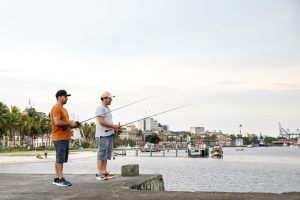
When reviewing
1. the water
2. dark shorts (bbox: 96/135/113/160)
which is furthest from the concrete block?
the water

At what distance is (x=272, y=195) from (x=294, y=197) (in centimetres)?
45

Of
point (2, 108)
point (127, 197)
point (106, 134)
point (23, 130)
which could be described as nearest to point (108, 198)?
point (127, 197)

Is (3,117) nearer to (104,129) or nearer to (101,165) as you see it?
(101,165)

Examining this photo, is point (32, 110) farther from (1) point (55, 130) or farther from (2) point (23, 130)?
(1) point (55, 130)

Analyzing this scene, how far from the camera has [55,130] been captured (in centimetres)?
912

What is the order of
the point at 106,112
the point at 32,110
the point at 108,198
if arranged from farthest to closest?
the point at 32,110 → the point at 106,112 → the point at 108,198

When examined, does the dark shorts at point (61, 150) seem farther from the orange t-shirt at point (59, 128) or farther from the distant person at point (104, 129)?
the distant person at point (104, 129)

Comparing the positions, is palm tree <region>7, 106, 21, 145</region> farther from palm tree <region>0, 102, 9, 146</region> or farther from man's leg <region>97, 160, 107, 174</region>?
man's leg <region>97, 160, 107, 174</region>

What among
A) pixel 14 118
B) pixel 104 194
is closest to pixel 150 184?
pixel 104 194

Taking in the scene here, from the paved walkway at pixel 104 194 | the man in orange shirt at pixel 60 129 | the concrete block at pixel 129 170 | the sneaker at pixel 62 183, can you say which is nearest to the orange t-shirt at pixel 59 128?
the man in orange shirt at pixel 60 129

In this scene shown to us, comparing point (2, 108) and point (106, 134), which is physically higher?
point (2, 108)

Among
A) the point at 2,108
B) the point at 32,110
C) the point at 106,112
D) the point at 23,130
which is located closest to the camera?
the point at 106,112

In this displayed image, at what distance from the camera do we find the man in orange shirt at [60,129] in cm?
900

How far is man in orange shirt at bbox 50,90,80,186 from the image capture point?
29.5 feet
